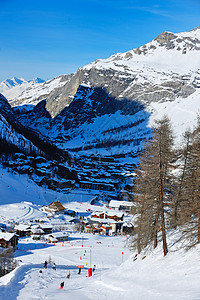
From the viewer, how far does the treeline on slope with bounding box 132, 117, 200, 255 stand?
681 inches

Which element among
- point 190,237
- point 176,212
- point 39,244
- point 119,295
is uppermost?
point 176,212

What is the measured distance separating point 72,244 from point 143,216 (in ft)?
101

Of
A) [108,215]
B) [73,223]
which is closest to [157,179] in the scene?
[73,223]

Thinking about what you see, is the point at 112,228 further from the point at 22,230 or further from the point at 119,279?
the point at 119,279

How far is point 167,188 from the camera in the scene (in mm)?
18484

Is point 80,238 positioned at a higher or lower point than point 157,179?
lower

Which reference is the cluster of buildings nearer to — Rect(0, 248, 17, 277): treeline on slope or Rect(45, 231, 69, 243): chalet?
Rect(45, 231, 69, 243): chalet

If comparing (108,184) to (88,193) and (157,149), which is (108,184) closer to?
(88,193)

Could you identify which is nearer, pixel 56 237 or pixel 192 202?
pixel 192 202

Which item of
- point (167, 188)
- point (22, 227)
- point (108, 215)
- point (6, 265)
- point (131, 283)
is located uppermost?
point (167, 188)

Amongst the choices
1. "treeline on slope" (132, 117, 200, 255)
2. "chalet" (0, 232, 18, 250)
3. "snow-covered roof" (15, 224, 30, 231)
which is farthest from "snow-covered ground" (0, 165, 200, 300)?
"snow-covered roof" (15, 224, 30, 231)

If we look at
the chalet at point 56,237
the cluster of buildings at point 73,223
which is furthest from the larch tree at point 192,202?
the chalet at point 56,237

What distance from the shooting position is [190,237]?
1700 cm

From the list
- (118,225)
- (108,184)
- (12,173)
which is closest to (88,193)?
(108,184)
